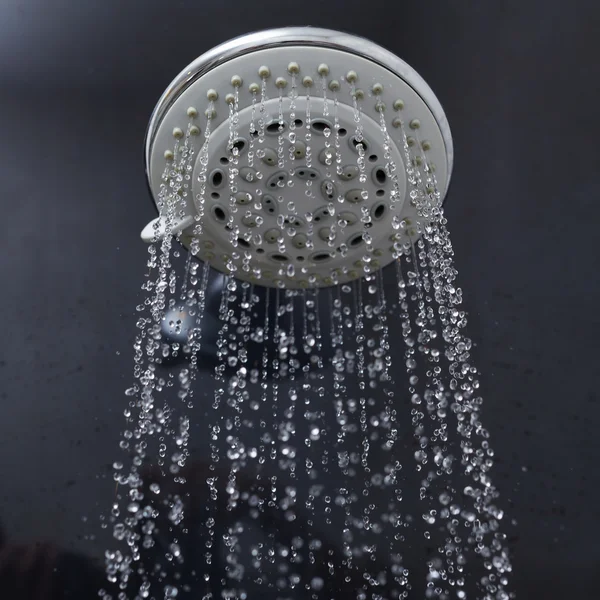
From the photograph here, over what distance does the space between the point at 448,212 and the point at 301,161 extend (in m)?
0.59

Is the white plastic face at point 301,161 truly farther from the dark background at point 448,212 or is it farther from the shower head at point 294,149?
the dark background at point 448,212

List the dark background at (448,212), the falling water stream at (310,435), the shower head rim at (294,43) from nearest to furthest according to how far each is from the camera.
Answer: the shower head rim at (294,43) → the falling water stream at (310,435) → the dark background at (448,212)

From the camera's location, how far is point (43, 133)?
1.48m

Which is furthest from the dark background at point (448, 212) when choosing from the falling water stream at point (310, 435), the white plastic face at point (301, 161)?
the white plastic face at point (301, 161)

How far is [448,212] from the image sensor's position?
4.96 feet

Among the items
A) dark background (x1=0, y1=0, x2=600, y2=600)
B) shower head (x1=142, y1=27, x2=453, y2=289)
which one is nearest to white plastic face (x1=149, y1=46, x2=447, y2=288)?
shower head (x1=142, y1=27, x2=453, y2=289)

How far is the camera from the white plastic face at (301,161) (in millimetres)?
977

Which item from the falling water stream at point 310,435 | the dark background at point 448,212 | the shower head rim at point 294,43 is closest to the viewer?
the shower head rim at point 294,43

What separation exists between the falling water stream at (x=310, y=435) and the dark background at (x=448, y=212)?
0.07m

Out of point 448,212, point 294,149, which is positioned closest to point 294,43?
point 294,149

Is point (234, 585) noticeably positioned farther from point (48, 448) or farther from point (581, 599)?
point (581, 599)

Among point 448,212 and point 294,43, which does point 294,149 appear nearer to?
point 294,43

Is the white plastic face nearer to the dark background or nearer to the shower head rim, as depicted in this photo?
the shower head rim

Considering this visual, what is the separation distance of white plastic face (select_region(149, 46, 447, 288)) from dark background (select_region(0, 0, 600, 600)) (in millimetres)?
381
